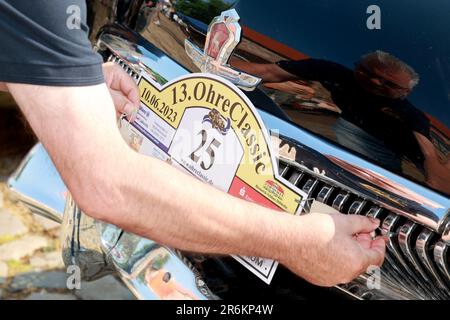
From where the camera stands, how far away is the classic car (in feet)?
4.20

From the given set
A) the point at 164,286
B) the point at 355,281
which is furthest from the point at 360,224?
the point at 164,286

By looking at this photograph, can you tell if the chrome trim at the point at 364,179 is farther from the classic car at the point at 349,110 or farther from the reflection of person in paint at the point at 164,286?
the reflection of person in paint at the point at 164,286

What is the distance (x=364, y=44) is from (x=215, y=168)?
467mm

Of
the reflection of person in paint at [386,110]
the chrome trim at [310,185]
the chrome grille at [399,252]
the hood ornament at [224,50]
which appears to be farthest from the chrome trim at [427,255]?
the hood ornament at [224,50]

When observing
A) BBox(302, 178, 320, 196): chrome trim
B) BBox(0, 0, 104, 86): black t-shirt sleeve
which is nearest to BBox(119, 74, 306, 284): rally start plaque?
BBox(302, 178, 320, 196): chrome trim

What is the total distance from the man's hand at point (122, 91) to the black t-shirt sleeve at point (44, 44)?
19.0 inches

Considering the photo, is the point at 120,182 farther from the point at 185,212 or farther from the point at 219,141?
the point at 219,141

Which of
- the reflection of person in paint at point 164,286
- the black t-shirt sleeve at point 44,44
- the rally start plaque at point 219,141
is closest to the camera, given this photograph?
the black t-shirt sleeve at point 44,44

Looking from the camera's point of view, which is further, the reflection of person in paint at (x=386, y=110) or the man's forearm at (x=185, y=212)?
the man's forearm at (x=185, y=212)

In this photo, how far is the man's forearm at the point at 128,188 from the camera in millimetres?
1318

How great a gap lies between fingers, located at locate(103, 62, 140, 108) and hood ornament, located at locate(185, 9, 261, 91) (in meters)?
0.29

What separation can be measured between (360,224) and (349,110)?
0.78 feet

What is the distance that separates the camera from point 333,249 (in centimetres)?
143

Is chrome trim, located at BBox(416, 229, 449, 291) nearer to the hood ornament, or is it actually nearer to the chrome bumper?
the chrome bumper
